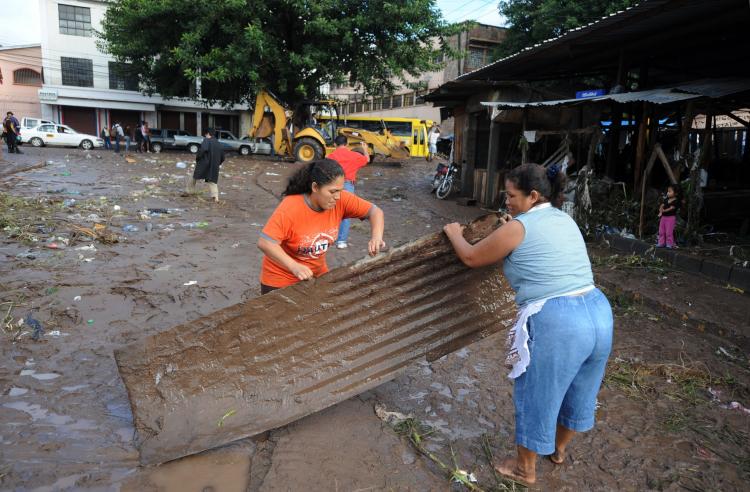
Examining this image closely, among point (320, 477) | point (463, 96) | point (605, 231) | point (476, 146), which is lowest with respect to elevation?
point (320, 477)

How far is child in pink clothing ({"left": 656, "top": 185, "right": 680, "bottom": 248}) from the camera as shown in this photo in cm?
662

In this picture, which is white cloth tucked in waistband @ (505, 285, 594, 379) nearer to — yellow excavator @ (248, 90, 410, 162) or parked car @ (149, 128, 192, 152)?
yellow excavator @ (248, 90, 410, 162)

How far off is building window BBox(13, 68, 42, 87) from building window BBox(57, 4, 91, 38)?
380cm

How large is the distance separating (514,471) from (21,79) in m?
37.3

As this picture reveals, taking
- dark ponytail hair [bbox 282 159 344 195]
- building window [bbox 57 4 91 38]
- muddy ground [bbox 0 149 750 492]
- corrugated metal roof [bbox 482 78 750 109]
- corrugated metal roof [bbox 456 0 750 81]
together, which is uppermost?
building window [bbox 57 4 91 38]

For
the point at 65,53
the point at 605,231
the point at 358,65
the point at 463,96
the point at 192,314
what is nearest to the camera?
the point at 192,314

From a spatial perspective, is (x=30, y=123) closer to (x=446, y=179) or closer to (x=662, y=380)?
(x=446, y=179)

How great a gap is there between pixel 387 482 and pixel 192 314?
280cm

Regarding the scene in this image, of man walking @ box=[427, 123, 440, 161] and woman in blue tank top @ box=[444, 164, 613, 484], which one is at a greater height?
man walking @ box=[427, 123, 440, 161]

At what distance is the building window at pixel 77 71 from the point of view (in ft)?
95.0

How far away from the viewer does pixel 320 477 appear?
96.0 inches

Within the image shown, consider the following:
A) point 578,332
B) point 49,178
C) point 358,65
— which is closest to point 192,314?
point 578,332

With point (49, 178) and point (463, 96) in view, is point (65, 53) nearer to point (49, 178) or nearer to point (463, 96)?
point (49, 178)

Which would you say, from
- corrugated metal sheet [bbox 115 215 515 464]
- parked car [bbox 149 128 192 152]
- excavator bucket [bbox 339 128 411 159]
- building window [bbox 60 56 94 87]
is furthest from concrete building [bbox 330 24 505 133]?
corrugated metal sheet [bbox 115 215 515 464]
